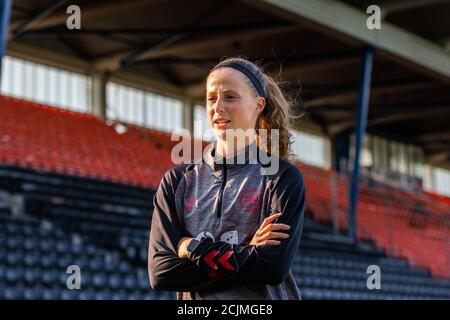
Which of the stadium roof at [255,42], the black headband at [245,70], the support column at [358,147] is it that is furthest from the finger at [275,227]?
the support column at [358,147]

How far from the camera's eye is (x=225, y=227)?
2105 millimetres

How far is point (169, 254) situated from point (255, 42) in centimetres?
1540

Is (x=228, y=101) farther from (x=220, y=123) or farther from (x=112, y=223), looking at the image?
(x=112, y=223)

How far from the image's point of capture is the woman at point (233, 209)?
2025 millimetres

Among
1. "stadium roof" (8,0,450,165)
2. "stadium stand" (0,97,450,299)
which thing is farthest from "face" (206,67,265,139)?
"stadium roof" (8,0,450,165)

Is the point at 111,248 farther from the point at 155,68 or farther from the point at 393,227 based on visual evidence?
the point at 155,68

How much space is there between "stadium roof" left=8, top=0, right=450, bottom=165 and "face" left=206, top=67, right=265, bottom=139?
10.9 metres

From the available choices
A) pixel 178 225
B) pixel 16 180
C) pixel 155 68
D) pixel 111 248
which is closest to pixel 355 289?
pixel 111 248

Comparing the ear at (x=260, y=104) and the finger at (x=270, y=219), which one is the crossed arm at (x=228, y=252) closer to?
the finger at (x=270, y=219)

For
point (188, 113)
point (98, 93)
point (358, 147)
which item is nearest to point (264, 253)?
point (358, 147)

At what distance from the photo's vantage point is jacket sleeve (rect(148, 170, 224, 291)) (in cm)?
209

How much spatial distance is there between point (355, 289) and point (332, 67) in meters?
7.16

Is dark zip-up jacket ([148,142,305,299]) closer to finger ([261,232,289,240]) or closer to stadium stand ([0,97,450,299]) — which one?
finger ([261,232,289,240])

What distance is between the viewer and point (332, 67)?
19.4 m
